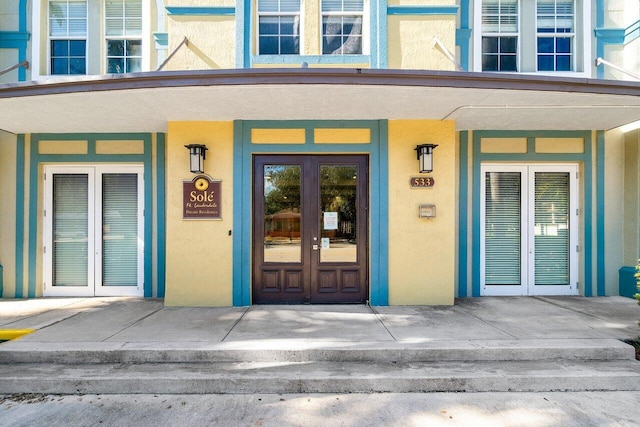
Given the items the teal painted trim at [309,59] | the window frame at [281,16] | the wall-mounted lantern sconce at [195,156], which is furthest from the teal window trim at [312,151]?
the window frame at [281,16]

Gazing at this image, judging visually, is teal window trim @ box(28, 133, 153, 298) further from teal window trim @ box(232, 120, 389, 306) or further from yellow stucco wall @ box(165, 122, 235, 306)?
teal window trim @ box(232, 120, 389, 306)

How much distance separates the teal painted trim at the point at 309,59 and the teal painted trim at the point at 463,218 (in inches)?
94.8

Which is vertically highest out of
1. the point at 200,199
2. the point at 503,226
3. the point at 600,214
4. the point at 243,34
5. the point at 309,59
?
the point at 243,34

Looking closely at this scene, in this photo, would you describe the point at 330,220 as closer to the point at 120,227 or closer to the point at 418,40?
the point at 418,40

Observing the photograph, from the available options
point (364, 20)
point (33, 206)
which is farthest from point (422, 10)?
point (33, 206)

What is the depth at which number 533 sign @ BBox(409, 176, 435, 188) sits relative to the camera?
18.9 ft

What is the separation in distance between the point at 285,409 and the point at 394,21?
5.73m

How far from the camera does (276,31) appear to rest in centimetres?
600

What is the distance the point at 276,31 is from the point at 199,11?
1261 millimetres

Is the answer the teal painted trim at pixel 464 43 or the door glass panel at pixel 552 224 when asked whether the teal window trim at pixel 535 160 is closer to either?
the door glass panel at pixel 552 224

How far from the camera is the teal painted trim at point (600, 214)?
6531 millimetres

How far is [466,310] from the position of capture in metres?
5.53

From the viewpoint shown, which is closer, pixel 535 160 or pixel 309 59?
pixel 309 59

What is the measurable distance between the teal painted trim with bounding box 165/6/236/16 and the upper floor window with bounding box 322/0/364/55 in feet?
5.14
